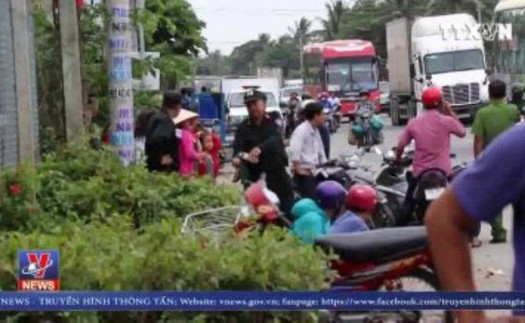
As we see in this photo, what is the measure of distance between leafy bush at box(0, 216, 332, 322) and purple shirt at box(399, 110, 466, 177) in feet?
20.1

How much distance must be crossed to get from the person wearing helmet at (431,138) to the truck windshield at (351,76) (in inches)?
1712

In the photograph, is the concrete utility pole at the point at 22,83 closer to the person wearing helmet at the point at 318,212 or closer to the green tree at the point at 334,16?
the person wearing helmet at the point at 318,212

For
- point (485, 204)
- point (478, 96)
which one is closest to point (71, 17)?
point (485, 204)

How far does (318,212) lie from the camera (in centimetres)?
885

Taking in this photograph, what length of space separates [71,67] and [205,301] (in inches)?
261

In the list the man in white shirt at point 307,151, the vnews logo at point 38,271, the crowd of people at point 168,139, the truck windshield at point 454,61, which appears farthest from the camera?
the truck windshield at point 454,61

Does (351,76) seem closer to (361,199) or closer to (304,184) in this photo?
(304,184)

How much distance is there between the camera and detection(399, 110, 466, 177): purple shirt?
12.5 metres

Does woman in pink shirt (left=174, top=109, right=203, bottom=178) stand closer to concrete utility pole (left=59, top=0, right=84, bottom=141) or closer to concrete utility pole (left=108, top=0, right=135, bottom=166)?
concrete utility pole (left=108, top=0, right=135, bottom=166)

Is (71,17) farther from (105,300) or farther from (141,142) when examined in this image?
(105,300)

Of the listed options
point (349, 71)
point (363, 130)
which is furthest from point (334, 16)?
point (363, 130)

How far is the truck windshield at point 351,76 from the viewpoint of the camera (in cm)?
5628

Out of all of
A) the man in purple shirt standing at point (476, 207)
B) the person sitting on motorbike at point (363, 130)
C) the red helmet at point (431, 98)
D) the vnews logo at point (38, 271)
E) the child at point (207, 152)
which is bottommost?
the person sitting on motorbike at point (363, 130)

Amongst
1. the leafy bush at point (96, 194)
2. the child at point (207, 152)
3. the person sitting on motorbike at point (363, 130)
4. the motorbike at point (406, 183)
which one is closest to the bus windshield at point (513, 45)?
the person sitting on motorbike at point (363, 130)
